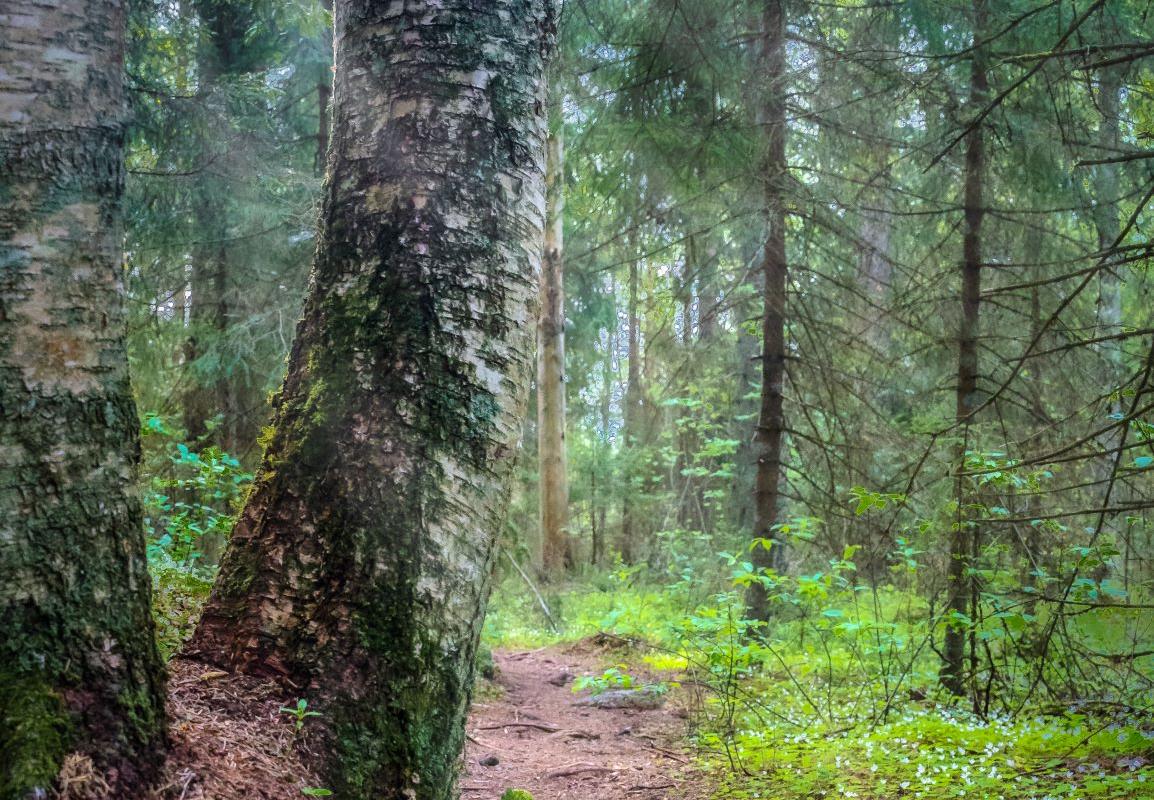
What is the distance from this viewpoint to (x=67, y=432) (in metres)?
1.63

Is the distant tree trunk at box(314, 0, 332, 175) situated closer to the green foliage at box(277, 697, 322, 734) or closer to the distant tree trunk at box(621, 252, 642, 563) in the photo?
the distant tree trunk at box(621, 252, 642, 563)

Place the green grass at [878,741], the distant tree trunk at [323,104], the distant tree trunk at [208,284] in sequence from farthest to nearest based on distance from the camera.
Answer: the distant tree trunk at [323,104] < the distant tree trunk at [208,284] < the green grass at [878,741]

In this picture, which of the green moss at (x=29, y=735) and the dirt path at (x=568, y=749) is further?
A: the dirt path at (x=568, y=749)

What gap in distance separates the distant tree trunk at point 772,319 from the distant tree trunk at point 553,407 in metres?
6.44

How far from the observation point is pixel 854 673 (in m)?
6.16

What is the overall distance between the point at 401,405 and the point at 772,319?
5118 millimetres

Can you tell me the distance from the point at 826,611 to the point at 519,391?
2.90 metres

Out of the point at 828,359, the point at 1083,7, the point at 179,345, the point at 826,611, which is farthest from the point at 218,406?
the point at 1083,7

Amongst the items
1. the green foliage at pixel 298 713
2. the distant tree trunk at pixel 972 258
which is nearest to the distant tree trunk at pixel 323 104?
the distant tree trunk at pixel 972 258

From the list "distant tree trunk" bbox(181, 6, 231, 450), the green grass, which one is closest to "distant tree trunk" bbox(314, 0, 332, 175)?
"distant tree trunk" bbox(181, 6, 231, 450)

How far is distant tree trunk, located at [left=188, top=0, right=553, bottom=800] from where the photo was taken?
204 cm

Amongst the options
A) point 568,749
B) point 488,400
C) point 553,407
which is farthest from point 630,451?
point 488,400

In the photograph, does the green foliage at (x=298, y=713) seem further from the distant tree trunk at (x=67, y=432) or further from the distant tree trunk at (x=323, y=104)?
the distant tree trunk at (x=323, y=104)

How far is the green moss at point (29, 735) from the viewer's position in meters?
1.48
